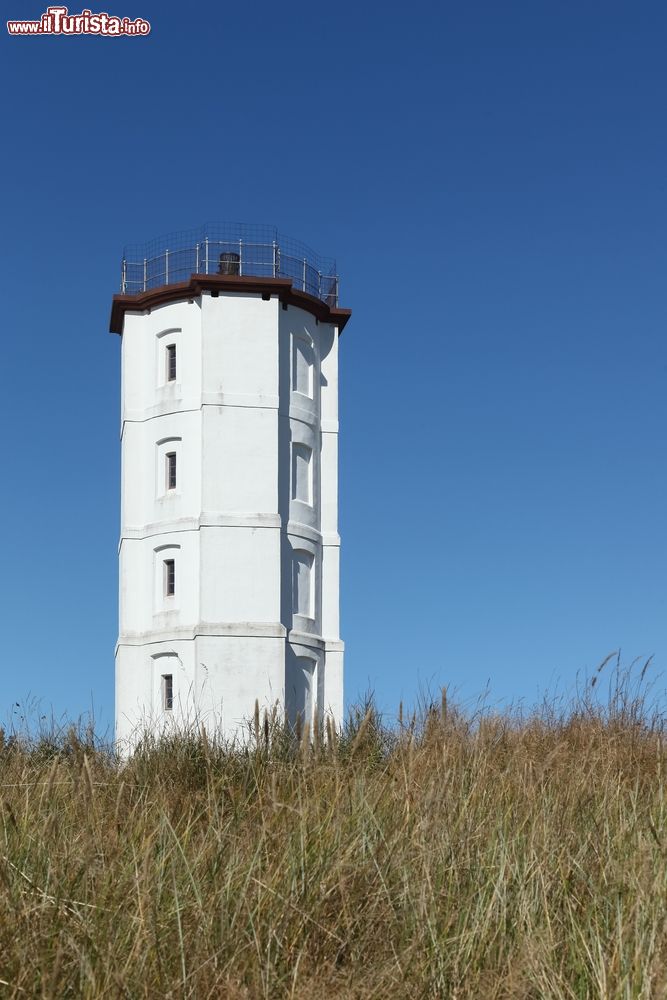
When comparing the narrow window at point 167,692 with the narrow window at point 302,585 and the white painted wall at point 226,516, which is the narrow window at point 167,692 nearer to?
the white painted wall at point 226,516

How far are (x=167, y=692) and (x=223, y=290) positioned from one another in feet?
41.0

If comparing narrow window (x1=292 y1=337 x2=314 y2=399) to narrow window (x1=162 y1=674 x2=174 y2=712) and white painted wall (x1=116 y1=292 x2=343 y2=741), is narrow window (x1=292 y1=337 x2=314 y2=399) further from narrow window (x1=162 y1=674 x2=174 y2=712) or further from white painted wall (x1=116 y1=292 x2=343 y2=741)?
narrow window (x1=162 y1=674 x2=174 y2=712)


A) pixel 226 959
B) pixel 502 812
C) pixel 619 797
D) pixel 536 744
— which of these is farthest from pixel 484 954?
pixel 536 744

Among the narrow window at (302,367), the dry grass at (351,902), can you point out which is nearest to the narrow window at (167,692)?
the narrow window at (302,367)

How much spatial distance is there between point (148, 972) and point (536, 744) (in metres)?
6.54

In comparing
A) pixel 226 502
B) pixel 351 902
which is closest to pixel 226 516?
pixel 226 502

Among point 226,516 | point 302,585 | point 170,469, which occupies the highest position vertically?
point 170,469

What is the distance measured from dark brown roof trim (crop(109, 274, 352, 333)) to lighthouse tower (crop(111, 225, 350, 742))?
49mm

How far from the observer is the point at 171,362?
39438mm

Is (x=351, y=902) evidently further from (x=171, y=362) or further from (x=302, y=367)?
(x=302, y=367)

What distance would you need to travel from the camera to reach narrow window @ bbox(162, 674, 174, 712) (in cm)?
3697

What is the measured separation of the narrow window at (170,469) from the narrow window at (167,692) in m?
5.84

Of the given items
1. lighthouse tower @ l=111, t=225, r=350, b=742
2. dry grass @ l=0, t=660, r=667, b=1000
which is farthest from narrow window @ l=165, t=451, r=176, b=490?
dry grass @ l=0, t=660, r=667, b=1000

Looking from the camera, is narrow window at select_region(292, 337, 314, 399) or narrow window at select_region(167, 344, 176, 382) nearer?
narrow window at select_region(167, 344, 176, 382)
